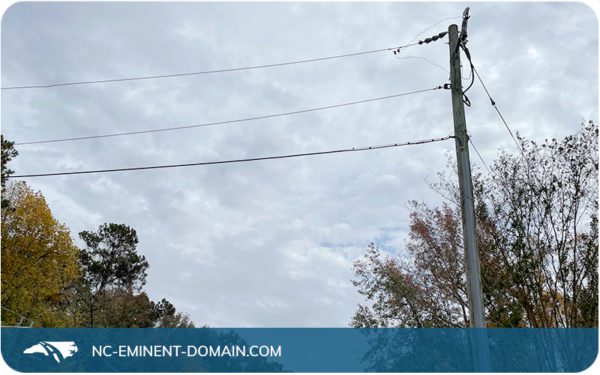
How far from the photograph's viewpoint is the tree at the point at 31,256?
30203 millimetres

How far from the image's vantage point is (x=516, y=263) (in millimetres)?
15312

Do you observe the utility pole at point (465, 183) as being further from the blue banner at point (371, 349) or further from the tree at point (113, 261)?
the tree at point (113, 261)

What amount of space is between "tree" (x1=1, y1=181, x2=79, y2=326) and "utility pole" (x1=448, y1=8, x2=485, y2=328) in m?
27.7

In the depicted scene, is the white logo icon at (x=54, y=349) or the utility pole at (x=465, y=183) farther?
the white logo icon at (x=54, y=349)

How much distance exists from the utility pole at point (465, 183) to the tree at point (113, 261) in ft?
145

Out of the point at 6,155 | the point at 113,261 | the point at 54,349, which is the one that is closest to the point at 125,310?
the point at 113,261

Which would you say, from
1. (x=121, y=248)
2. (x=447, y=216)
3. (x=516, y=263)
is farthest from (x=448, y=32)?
(x=121, y=248)

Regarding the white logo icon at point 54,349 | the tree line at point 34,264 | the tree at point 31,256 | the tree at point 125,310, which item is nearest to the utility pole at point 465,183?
the white logo icon at point 54,349

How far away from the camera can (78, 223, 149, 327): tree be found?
164 ft

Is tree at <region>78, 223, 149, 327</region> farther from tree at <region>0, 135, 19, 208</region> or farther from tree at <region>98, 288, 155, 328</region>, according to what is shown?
tree at <region>0, 135, 19, 208</region>

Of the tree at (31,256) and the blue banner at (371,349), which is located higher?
the tree at (31,256)

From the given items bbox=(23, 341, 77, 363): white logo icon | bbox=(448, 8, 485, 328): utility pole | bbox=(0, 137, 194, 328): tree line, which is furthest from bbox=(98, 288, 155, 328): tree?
bbox=(448, 8, 485, 328): utility pole

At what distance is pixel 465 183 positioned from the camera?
8.45 meters

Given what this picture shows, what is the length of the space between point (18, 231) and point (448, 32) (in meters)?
28.7
